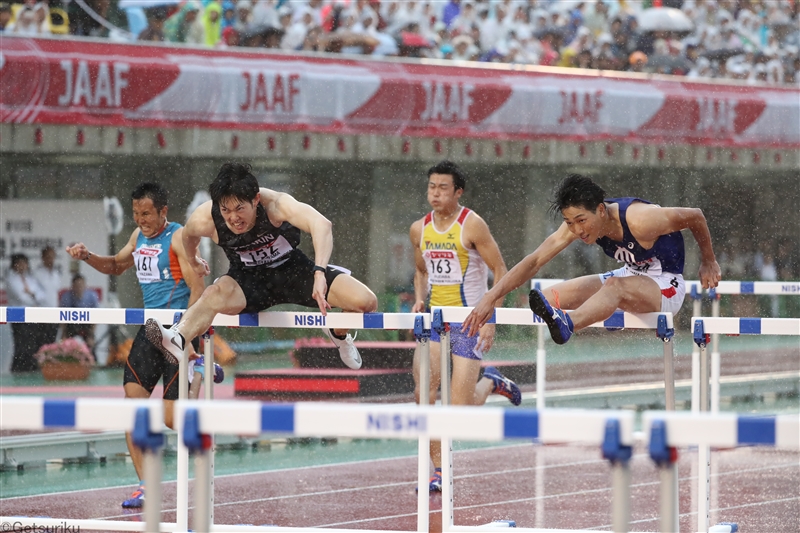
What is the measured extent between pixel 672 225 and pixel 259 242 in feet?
6.86

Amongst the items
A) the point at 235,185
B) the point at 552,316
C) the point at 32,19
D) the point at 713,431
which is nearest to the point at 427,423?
the point at 713,431

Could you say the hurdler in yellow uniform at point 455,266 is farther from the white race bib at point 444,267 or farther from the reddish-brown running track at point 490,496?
the reddish-brown running track at point 490,496

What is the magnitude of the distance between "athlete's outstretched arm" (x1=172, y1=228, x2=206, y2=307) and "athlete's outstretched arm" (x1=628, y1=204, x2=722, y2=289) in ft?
8.15

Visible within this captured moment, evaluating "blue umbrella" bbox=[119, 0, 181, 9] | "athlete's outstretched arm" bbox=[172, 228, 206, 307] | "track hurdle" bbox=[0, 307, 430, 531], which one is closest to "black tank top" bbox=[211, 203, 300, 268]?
"track hurdle" bbox=[0, 307, 430, 531]

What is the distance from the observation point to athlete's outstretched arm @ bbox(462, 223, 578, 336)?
5770mm

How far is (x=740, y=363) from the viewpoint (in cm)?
1769

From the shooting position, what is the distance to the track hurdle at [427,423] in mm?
3143

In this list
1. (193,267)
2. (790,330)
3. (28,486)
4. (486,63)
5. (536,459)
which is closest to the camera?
(790,330)

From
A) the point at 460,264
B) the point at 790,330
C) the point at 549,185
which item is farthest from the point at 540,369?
the point at 549,185

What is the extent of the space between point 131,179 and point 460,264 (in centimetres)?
1044

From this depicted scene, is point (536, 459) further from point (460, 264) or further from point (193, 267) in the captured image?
point (193, 267)

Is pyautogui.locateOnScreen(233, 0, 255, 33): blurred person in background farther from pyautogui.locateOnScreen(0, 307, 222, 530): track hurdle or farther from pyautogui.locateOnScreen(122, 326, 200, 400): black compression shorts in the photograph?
pyautogui.locateOnScreen(0, 307, 222, 530): track hurdle

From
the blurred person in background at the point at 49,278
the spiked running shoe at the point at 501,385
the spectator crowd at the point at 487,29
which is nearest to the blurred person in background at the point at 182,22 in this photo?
the spectator crowd at the point at 487,29

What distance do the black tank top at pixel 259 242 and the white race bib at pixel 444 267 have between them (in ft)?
5.57
